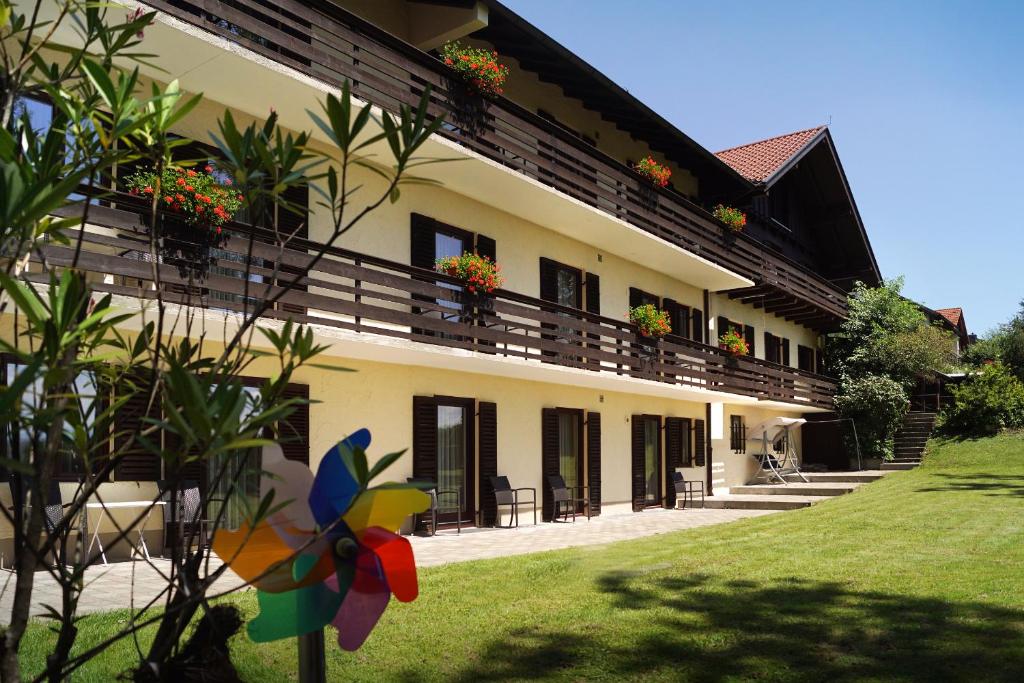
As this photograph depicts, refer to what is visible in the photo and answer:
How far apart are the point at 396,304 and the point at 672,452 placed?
34.1 feet

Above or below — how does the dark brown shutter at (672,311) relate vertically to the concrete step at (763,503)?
above

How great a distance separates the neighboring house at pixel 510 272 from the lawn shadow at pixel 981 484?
199 inches

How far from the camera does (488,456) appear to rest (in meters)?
15.7

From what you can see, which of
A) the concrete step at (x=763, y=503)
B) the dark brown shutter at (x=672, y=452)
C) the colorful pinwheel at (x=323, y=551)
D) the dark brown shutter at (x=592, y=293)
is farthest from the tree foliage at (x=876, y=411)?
the colorful pinwheel at (x=323, y=551)

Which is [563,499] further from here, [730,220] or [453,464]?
[730,220]

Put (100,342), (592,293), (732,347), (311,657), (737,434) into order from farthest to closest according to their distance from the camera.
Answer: (737,434) < (732,347) < (592,293) < (311,657) < (100,342)

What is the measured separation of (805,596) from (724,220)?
1620 centimetres

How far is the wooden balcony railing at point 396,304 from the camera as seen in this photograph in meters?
8.95

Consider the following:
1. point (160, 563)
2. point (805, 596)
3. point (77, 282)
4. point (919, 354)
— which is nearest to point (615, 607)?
point (805, 596)

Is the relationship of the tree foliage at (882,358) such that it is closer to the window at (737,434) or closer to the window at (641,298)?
the window at (737,434)

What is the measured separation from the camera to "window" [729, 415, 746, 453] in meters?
25.6

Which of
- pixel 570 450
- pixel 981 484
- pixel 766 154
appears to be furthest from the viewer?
pixel 766 154

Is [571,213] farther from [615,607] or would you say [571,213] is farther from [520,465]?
[615,607]

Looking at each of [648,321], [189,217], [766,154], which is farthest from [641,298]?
[189,217]
